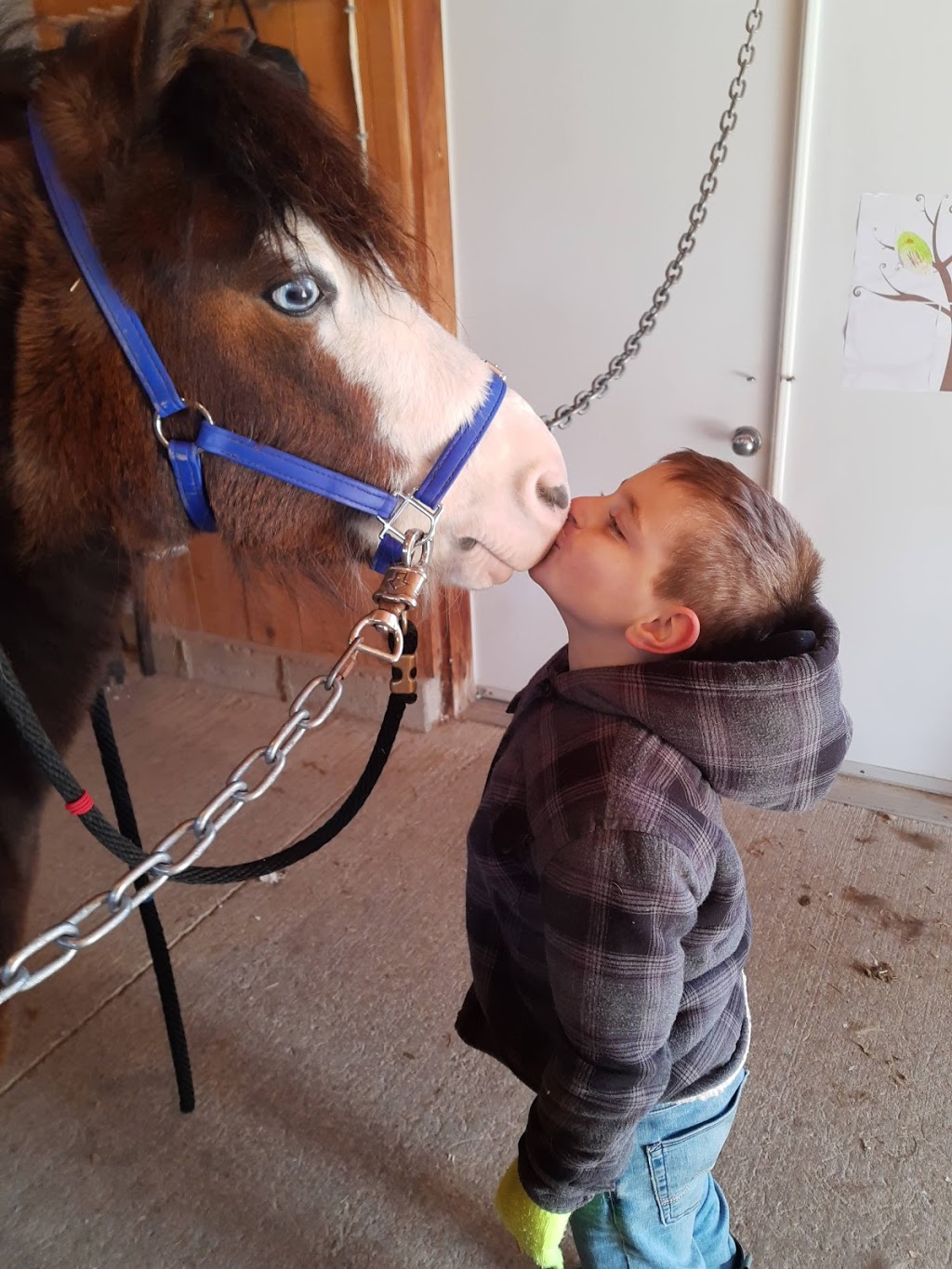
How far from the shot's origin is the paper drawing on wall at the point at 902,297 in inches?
66.0

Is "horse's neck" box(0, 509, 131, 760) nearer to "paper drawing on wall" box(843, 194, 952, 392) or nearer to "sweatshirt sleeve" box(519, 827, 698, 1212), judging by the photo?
"sweatshirt sleeve" box(519, 827, 698, 1212)

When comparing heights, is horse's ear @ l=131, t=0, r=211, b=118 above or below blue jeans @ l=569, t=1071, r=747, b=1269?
above

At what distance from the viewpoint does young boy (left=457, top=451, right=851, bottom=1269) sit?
0.76 meters

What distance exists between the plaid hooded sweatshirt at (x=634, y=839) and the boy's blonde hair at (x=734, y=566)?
5 cm

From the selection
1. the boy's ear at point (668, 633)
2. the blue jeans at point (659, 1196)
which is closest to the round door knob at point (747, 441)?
the boy's ear at point (668, 633)

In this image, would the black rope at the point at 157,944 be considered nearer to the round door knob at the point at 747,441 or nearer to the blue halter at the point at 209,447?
the blue halter at the point at 209,447

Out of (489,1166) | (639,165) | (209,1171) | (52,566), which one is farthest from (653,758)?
(639,165)

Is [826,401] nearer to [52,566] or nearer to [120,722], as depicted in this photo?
[52,566]

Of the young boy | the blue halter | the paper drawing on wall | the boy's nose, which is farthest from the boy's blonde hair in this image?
the paper drawing on wall

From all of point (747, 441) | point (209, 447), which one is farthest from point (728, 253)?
point (209, 447)

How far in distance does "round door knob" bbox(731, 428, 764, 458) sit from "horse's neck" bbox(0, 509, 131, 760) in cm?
143

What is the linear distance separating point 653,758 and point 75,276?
27.6 inches

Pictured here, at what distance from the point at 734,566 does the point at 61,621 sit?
74 cm

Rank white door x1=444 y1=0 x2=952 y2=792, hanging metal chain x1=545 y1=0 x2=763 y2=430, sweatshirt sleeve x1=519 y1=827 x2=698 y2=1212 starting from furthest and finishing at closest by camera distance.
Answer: white door x1=444 y1=0 x2=952 y2=792 → hanging metal chain x1=545 y1=0 x2=763 y2=430 → sweatshirt sleeve x1=519 y1=827 x2=698 y2=1212
